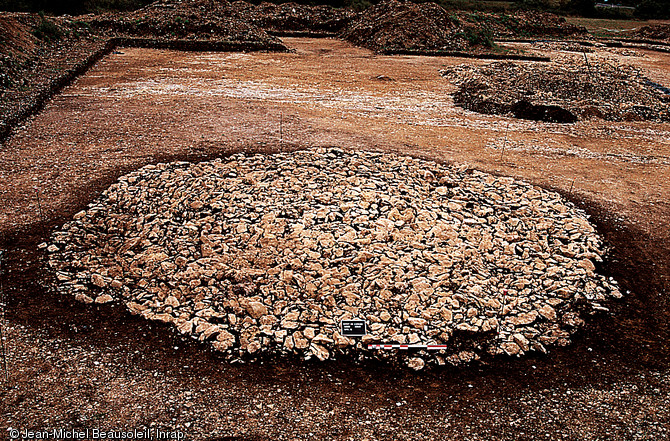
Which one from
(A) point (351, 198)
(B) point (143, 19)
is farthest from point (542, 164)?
(B) point (143, 19)

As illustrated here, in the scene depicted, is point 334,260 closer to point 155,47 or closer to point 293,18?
point 155,47

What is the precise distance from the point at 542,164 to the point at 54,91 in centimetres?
1140

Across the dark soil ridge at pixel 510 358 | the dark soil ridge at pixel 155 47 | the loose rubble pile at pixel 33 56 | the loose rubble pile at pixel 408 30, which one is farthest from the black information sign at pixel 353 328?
the loose rubble pile at pixel 408 30

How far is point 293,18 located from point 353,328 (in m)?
24.7

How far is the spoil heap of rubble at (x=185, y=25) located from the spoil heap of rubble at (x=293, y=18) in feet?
13.2

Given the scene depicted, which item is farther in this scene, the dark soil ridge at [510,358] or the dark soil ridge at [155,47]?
the dark soil ridge at [155,47]

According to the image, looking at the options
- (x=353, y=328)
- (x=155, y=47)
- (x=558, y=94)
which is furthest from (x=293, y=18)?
(x=353, y=328)

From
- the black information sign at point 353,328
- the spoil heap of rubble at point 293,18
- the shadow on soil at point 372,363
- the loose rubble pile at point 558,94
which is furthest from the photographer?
the spoil heap of rubble at point 293,18

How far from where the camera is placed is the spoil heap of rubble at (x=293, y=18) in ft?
83.5

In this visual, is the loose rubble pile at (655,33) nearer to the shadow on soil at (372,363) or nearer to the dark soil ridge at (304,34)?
the dark soil ridge at (304,34)

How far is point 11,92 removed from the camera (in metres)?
10.9

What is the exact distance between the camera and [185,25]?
65.5ft

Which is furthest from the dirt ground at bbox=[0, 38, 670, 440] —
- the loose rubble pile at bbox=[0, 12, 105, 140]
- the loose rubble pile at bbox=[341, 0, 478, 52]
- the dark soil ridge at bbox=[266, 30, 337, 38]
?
the dark soil ridge at bbox=[266, 30, 337, 38]

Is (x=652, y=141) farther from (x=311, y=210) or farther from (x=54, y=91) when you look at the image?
(x=54, y=91)
